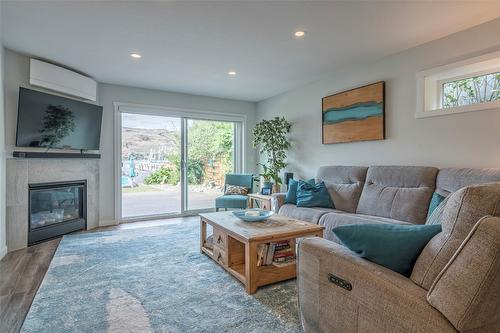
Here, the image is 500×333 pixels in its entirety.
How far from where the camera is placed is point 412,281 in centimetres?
113

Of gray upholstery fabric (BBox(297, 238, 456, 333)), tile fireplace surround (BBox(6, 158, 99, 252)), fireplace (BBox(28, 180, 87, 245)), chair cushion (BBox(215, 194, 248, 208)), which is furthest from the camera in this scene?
chair cushion (BBox(215, 194, 248, 208))

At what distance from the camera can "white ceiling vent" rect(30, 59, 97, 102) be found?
11.3 ft

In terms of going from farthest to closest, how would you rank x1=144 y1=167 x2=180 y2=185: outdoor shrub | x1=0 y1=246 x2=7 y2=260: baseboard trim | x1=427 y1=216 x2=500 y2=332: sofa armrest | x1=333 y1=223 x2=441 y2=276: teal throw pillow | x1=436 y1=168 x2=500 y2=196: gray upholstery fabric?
x1=144 y1=167 x2=180 y2=185: outdoor shrub → x1=0 y1=246 x2=7 y2=260: baseboard trim → x1=436 y1=168 x2=500 y2=196: gray upholstery fabric → x1=333 y1=223 x2=441 y2=276: teal throw pillow → x1=427 y1=216 x2=500 y2=332: sofa armrest

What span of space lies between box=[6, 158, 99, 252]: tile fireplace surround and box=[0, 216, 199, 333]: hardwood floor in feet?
0.69

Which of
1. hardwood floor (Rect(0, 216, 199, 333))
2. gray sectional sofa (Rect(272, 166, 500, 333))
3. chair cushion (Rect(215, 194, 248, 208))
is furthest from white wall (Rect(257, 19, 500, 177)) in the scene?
hardwood floor (Rect(0, 216, 199, 333))

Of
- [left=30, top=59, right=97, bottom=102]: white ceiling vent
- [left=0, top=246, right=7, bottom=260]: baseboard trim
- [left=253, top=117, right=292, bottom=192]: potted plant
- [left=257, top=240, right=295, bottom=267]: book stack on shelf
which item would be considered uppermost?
[left=30, top=59, right=97, bottom=102]: white ceiling vent

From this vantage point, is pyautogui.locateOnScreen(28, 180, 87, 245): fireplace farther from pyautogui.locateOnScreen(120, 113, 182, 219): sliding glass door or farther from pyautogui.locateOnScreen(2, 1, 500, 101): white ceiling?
pyautogui.locateOnScreen(2, 1, 500, 101): white ceiling

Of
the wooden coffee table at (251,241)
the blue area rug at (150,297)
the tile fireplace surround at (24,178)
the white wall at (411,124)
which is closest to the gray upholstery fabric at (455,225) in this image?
the blue area rug at (150,297)

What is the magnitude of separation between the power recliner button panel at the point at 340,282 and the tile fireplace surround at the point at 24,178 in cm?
377

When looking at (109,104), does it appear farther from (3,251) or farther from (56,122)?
(3,251)

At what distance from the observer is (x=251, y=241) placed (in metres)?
2.16

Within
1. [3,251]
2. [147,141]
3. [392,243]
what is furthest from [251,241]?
[147,141]

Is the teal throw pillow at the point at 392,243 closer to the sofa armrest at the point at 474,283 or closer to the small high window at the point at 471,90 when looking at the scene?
the sofa armrest at the point at 474,283

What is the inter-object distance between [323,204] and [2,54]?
4.11m
